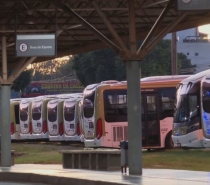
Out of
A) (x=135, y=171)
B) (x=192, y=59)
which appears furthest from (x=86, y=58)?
(x=135, y=171)

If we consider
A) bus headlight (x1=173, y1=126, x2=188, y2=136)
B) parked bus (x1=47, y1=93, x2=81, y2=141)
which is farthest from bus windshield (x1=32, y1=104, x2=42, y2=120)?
bus headlight (x1=173, y1=126, x2=188, y2=136)

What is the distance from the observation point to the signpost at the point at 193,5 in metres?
15.3

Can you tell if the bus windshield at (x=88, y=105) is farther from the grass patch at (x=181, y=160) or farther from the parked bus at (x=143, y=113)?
the grass patch at (x=181, y=160)

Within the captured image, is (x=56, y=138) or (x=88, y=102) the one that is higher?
(x=88, y=102)

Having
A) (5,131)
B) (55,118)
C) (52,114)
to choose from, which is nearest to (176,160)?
(5,131)

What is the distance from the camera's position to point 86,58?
7769 cm

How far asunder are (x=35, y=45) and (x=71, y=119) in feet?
80.4

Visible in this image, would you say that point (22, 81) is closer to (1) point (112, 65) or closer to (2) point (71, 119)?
(1) point (112, 65)

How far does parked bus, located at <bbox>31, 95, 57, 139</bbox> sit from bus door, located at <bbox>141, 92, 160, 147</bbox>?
17.5 m

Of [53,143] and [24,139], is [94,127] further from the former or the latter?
[24,139]

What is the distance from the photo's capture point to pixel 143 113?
32.5 metres

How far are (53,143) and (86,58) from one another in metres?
30.4

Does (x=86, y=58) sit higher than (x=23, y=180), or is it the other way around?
(x=86, y=58)

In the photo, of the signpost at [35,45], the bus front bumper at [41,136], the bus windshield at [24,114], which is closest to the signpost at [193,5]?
the signpost at [35,45]
